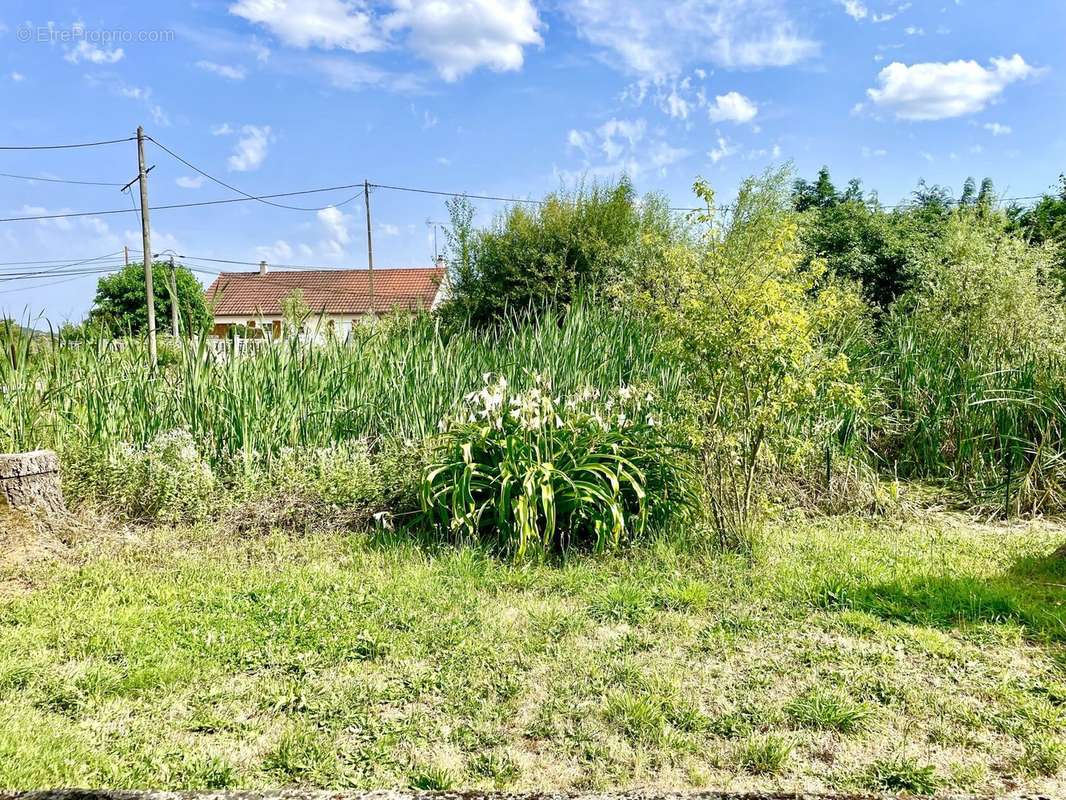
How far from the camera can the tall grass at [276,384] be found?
4855mm

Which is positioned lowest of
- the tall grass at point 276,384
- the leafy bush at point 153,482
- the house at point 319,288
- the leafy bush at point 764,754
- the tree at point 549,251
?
the leafy bush at point 764,754

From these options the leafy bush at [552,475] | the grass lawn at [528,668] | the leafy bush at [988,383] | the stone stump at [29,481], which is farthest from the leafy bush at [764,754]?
the stone stump at [29,481]

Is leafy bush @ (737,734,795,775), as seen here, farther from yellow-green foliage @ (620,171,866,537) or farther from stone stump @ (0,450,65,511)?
stone stump @ (0,450,65,511)

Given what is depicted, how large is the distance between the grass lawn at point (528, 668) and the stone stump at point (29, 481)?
253 mm

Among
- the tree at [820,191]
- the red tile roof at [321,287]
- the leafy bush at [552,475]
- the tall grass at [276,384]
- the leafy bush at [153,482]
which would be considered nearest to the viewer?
the leafy bush at [552,475]

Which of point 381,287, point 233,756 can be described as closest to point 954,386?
point 233,756

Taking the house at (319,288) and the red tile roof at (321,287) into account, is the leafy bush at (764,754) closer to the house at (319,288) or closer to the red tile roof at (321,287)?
the house at (319,288)

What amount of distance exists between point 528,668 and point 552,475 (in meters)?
1.41

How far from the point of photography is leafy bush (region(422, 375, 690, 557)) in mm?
3857

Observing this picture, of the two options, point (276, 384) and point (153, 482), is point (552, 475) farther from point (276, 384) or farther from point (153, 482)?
point (153, 482)

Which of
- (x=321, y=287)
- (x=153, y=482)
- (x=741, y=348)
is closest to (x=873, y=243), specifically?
(x=741, y=348)

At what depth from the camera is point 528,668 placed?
8.64 ft

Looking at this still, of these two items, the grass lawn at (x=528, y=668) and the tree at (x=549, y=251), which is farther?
the tree at (x=549, y=251)

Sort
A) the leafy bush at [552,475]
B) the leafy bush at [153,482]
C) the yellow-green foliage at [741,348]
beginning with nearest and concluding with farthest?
the yellow-green foliage at [741,348], the leafy bush at [552,475], the leafy bush at [153,482]
